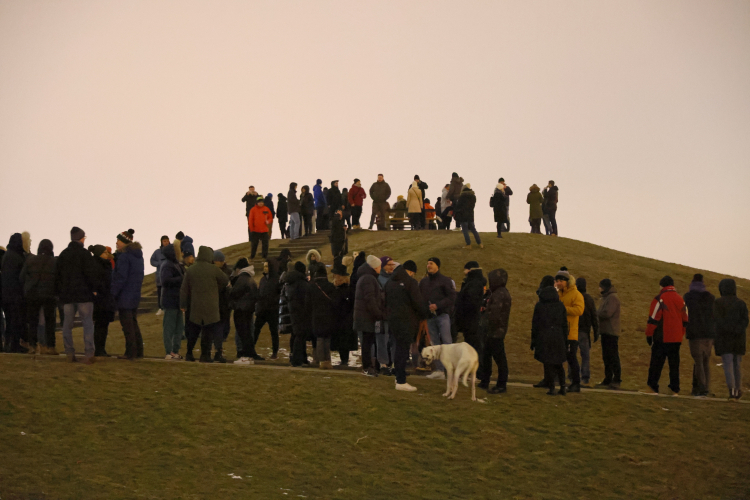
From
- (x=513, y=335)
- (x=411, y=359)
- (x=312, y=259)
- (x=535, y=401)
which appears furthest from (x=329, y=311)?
(x=513, y=335)

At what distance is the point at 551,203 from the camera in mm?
31438

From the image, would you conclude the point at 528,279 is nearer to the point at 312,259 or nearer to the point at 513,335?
the point at 513,335

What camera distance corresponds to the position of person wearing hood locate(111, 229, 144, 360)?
14.4m

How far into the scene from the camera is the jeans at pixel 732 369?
1437 cm

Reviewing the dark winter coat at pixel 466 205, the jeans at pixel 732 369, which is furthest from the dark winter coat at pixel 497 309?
the dark winter coat at pixel 466 205

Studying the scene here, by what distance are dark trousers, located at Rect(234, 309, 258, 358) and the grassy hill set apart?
4.24 feet

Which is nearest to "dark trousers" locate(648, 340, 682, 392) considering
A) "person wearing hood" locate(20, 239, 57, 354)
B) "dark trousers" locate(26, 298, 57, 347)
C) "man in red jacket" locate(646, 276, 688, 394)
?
"man in red jacket" locate(646, 276, 688, 394)

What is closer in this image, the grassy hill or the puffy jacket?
the grassy hill

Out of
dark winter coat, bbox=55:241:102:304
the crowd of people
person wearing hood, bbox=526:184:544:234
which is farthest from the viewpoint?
person wearing hood, bbox=526:184:544:234

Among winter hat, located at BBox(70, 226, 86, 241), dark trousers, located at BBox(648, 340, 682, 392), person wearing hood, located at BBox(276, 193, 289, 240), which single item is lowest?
dark trousers, located at BBox(648, 340, 682, 392)

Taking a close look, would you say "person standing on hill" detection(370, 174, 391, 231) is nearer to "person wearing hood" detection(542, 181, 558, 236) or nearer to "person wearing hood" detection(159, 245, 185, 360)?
"person wearing hood" detection(542, 181, 558, 236)

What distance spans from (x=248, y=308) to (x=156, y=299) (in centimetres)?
1163

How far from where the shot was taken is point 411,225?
33875mm

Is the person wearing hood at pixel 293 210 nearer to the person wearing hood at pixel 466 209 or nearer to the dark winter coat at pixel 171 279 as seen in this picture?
the person wearing hood at pixel 466 209
